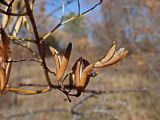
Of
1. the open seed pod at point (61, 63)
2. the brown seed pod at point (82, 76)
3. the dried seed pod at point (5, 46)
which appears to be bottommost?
the brown seed pod at point (82, 76)

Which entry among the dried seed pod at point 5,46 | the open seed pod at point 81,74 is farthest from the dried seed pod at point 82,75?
the dried seed pod at point 5,46

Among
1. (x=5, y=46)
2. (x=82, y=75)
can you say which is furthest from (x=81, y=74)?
(x=5, y=46)

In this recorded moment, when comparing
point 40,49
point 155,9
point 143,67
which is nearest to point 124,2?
point 155,9

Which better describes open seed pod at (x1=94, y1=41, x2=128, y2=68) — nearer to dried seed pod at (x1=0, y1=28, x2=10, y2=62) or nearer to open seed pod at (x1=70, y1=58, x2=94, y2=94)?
open seed pod at (x1=70, y1=58, x2=94, y2=94)

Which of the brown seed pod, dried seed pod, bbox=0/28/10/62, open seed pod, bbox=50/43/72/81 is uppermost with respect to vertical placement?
dried seed pod, bbox=0/28/10/62

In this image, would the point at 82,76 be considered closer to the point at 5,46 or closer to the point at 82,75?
the point at 82,75

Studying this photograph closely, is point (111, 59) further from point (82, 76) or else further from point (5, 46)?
point (5, 46)

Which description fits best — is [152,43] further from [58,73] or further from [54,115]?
[58,73]

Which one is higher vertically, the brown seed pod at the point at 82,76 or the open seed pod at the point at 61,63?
the open seed pod at the point at 61,63

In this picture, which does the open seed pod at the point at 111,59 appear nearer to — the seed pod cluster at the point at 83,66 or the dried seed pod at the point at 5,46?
the seed pod cluster at the point at 83,66

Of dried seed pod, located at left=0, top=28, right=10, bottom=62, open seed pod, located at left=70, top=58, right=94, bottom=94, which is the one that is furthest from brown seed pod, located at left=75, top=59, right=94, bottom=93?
dried seed pod, located at left=0, top=28, right=10, bottom=62

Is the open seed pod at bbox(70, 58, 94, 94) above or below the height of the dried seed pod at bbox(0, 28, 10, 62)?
below
